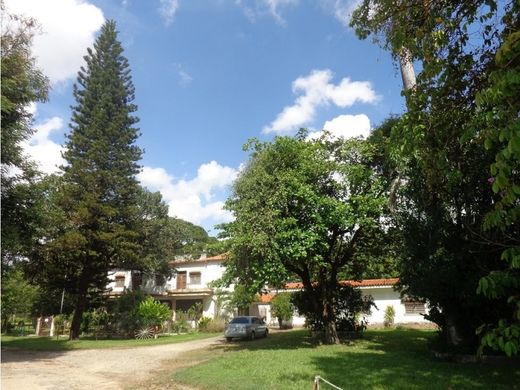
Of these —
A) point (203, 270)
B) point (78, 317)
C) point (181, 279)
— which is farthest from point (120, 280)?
point (78, 317)

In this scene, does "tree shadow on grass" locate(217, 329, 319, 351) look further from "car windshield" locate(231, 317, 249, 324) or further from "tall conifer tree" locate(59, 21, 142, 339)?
"tall conifer tree" locate(59, 21, 142, 339)

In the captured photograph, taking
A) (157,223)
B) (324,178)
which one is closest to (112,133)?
(157,223)

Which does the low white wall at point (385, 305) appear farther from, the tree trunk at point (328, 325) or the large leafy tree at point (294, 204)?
the large leafy tree at point (294, 204)

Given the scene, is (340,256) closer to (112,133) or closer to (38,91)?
(38,91)

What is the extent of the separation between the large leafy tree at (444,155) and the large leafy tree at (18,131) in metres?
13.5

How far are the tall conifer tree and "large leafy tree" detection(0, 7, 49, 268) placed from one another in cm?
913

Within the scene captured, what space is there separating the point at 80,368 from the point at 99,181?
18.0 m

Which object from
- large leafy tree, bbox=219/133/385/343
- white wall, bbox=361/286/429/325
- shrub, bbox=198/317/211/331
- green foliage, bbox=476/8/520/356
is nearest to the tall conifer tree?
shrub, bbox=198/317/211/331

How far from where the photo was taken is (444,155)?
6.04 metres

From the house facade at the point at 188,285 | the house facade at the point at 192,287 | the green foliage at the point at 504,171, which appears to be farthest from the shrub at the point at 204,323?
the green foliage at the point at 504,171

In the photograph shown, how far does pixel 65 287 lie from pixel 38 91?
56.5 feet

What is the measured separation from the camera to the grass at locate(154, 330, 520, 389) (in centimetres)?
1055

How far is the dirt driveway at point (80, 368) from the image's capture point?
12023mm

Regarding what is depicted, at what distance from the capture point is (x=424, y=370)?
12328 millimetres
